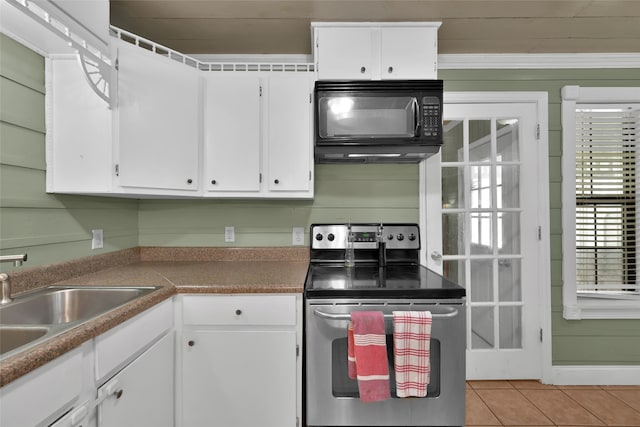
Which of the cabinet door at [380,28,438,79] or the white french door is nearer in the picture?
the cabinet door at [380,28,438,79]

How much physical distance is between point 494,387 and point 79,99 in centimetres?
290

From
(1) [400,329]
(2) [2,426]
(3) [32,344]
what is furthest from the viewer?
(1) [400,329]

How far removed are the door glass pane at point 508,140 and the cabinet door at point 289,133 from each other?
1.35 m

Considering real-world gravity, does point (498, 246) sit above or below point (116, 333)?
above

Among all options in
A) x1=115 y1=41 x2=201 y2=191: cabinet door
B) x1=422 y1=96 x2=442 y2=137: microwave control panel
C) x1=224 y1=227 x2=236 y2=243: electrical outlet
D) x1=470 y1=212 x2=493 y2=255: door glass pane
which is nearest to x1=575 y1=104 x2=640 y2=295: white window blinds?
x1=470 y1=212 x2=493 y2=255: door glass pane

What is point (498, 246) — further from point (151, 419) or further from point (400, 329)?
point (151, 419)

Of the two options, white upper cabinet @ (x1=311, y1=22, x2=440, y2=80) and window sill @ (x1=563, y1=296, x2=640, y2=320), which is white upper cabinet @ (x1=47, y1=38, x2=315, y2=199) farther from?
window sill @ (x1=563, y1=296, x2=640, y2=320)

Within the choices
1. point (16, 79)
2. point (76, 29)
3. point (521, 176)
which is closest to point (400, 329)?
point (521, 176)

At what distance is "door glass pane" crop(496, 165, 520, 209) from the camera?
2488mm

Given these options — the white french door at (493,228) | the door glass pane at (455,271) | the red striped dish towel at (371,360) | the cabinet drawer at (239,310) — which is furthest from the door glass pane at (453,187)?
the cabinet drawer at (239,310)

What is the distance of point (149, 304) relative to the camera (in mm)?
1400

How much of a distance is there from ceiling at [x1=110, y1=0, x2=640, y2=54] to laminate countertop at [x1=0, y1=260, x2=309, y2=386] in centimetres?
138

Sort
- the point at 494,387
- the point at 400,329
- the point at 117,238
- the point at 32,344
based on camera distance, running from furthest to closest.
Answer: the point at 494,387 → the point at 117,238 → the point at 400,329 → the point at 32,344

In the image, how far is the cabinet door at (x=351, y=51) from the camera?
6.78 feet
